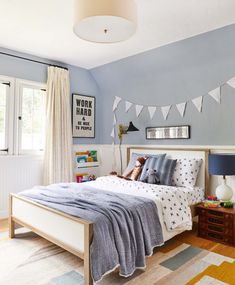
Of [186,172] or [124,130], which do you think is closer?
[186,172]

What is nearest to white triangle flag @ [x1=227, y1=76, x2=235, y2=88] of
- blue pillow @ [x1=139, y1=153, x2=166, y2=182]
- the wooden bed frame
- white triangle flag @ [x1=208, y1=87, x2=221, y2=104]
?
white triangle flag @ [x1=208, y1=87, x2=221, y2=104]

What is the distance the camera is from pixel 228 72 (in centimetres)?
323

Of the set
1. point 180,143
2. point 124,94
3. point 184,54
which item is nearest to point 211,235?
point 180,143

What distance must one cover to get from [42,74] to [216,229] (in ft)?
11.3

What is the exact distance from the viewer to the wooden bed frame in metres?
1.89

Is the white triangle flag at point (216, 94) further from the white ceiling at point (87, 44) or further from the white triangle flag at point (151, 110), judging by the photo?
the white triangle flag at point (151, 110)

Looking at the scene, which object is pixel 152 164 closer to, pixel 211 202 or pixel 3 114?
pixel 211 202

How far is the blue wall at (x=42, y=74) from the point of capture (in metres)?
3.78

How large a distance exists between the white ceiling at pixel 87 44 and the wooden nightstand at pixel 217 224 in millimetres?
2142

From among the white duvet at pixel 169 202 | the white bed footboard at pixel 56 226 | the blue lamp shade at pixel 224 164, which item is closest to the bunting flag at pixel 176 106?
the blue lamp shade at pixel 224 164

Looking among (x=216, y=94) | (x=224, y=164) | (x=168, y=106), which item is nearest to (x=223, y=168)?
(x=224, y=164)

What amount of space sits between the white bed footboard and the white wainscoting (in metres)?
0.86

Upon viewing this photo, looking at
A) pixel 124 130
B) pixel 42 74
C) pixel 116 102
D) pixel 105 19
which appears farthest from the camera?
pixel 116 102

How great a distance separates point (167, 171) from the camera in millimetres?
3379
